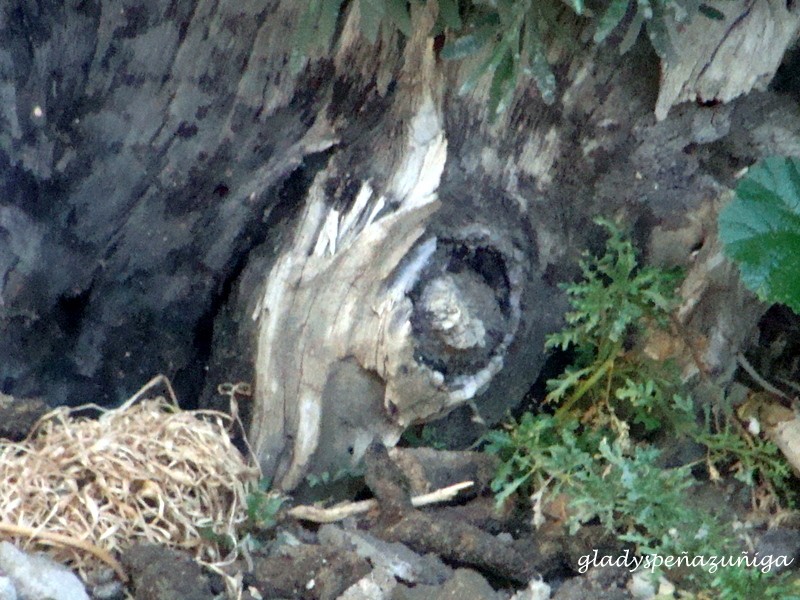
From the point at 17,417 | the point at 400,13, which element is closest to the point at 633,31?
the point at 400,13

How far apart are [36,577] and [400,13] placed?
1.25 meters

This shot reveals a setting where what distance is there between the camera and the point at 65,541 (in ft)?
5.31

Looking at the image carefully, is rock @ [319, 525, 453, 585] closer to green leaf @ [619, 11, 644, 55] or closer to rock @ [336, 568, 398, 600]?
rock @ [336, 568, 398, 600]

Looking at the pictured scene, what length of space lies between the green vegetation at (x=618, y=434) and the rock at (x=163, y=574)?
704mm

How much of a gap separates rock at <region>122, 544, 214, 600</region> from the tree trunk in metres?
Answer: 0.48

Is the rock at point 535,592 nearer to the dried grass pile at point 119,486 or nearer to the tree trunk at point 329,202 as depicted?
the tree trunk at point 329,202

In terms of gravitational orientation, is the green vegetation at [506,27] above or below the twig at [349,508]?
above

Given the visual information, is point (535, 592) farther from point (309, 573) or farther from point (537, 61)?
point (537, 61)

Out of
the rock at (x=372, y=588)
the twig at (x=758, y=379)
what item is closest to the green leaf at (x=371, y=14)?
the rock at (x=372, y=588)

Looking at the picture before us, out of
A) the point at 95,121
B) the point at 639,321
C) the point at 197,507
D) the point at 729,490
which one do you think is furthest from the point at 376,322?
the point at 729,490

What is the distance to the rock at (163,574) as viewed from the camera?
1557mm

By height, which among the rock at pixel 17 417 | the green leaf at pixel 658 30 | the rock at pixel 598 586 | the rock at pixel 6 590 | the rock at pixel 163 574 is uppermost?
the green leaf at pixel 658 30

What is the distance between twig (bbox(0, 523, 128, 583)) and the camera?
5.28 ft

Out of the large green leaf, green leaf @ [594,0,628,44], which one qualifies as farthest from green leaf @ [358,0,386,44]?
the large green leaf
